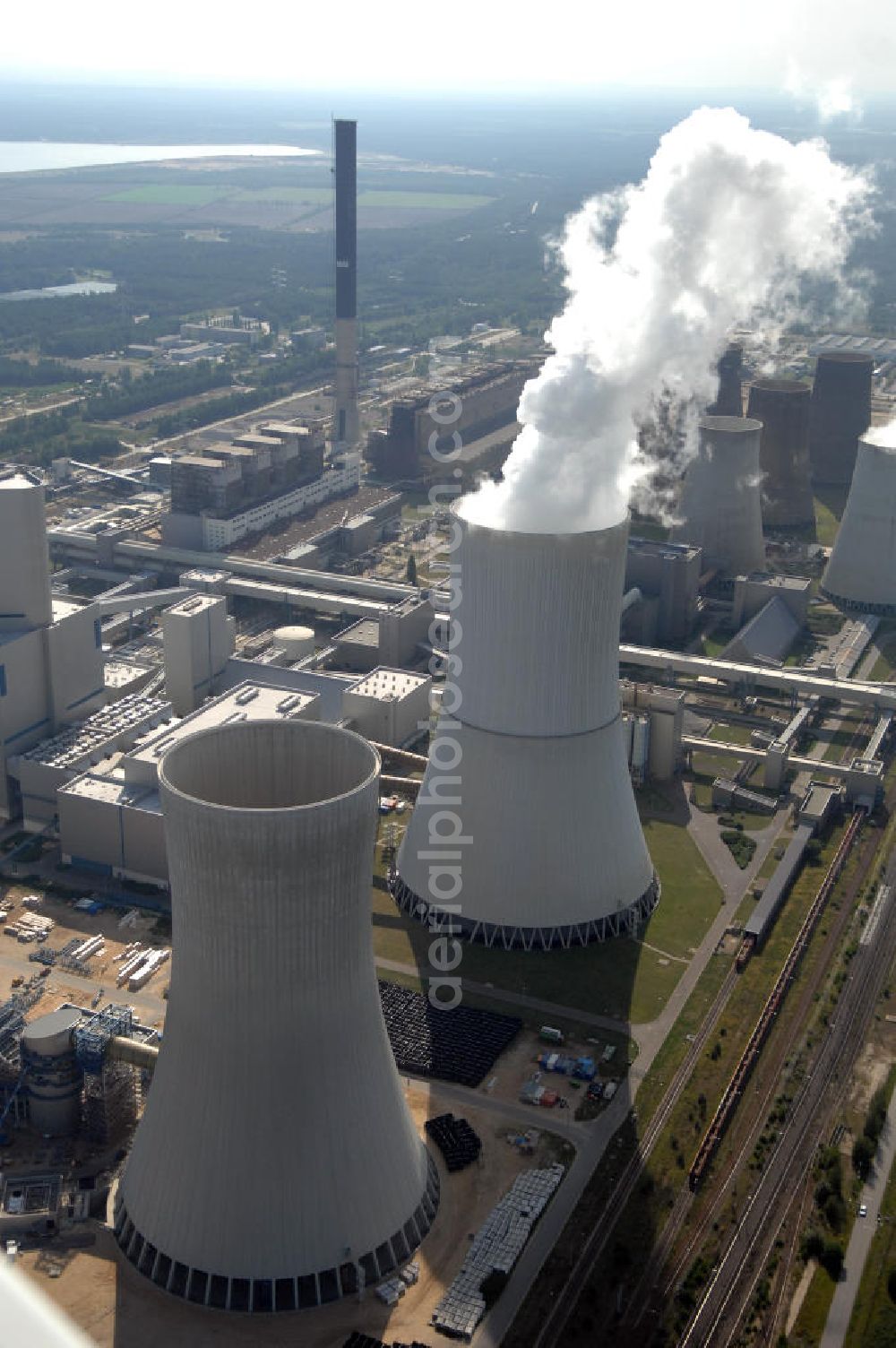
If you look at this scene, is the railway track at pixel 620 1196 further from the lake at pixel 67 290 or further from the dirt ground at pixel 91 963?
the lake at pixel 67 290

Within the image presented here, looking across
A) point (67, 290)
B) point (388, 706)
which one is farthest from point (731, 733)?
point (67, 290)

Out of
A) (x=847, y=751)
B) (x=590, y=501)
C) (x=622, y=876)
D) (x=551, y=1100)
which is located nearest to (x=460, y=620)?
(x=590, y=501)

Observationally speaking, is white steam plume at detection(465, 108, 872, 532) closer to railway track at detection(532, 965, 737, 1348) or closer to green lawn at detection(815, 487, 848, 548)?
railway track at detection(532, 965, 737, 1348)

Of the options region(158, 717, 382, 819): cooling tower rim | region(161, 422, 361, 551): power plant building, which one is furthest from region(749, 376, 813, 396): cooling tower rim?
region(158, 717, 382, 819): cooling tower rim

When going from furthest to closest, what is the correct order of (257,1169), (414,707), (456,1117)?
1. (414,707)
2. (456,1117)
3. (257,1169)

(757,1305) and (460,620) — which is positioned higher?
(460,620)

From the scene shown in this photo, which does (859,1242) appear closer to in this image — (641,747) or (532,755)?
(532,755)

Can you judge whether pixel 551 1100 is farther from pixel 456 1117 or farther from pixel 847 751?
pixel 847 751
